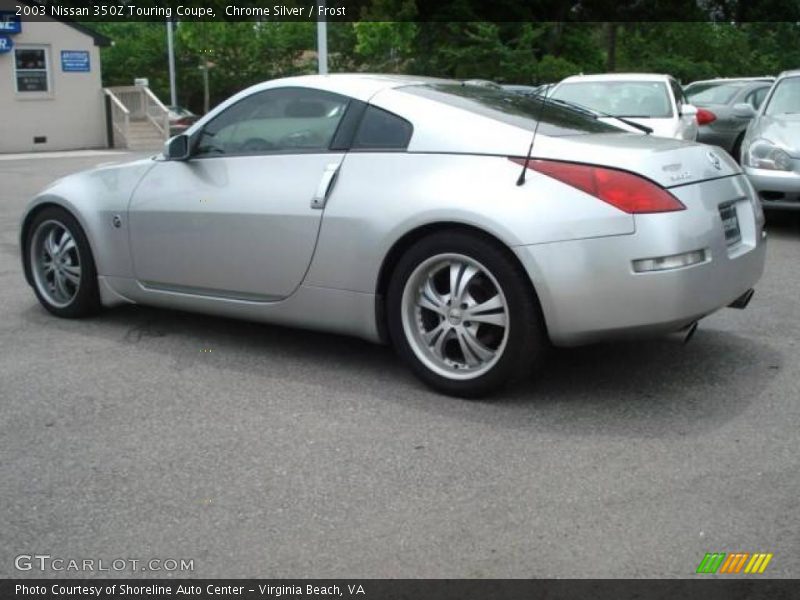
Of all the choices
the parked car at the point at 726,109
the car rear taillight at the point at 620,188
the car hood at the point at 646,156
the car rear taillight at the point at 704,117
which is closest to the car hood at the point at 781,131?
the parked car at the point at 726,109

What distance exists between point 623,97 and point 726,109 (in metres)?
3.09

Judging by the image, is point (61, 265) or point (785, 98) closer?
point (61, 265)

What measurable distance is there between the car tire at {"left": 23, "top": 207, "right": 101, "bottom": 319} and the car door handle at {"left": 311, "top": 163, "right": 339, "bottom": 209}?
5.83 feet

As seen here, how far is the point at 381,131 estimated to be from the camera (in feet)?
15.7

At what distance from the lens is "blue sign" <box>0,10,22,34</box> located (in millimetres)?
25578

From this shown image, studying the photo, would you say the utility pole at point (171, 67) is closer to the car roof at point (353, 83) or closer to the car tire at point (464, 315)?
the car roof at point (353, 83)

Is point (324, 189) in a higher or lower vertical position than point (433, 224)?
higher

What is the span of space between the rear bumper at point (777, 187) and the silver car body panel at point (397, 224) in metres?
4.29

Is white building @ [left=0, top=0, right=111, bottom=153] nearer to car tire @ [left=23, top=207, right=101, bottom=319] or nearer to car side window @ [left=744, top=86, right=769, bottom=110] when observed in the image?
car side window @ [left=744, top=86, right=769, bottom=110]

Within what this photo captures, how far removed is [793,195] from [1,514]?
7.47m

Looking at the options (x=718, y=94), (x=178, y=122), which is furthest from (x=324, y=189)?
(x=178, y=122)

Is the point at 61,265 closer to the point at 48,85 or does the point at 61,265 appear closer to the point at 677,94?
the point at 677,94

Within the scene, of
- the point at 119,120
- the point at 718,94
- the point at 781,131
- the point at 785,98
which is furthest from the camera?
the point at 119,120
